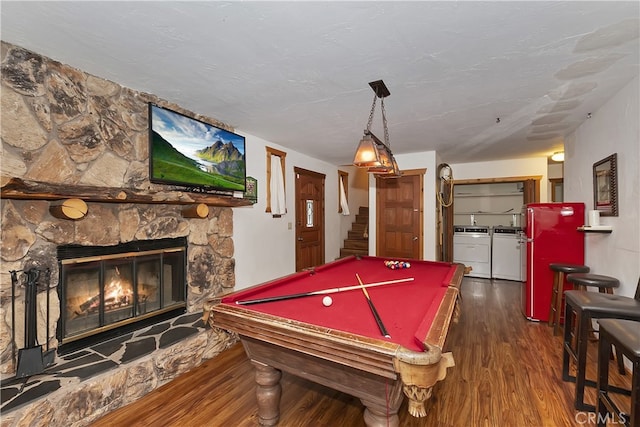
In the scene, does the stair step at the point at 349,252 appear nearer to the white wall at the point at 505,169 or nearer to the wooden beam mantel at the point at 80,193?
the white wall at the point at 505,169

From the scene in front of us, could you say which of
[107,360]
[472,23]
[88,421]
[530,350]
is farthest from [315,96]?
[530,350]

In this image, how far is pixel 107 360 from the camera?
2.10m

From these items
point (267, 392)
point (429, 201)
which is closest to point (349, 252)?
point (429, 201)

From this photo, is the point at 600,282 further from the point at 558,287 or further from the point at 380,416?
the point at 380,416

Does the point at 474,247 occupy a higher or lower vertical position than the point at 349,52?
lower

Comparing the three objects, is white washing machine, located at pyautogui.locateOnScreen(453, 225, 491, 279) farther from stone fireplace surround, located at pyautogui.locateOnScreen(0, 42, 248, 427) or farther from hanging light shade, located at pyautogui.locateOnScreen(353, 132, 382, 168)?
stone fireplace surround, located at pyautogui.locateOnScreen(0, 42, 248, 427)

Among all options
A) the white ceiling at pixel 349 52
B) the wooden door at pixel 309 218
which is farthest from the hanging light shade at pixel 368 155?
A: the wooden door at pixel 309 218

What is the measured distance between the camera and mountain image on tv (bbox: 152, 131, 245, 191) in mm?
2689

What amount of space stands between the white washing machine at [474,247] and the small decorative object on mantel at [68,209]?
6.16 m

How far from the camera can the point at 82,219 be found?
2.19 metres

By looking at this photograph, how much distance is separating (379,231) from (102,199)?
165 inches

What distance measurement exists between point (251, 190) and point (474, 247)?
4.73 meters

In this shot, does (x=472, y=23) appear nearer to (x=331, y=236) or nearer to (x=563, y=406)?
(x=563, y=406)

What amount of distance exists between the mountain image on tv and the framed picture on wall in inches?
150
